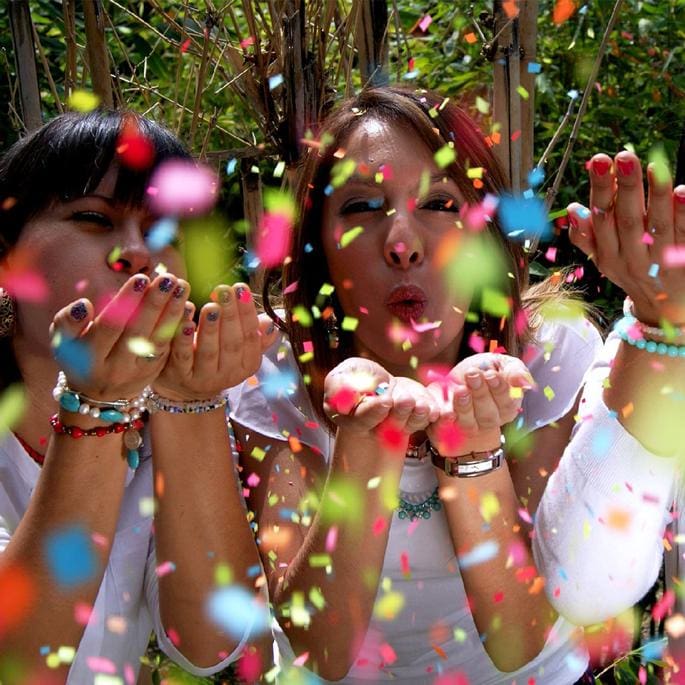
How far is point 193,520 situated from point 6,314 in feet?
1.19

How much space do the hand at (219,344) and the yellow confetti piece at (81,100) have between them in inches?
25.0

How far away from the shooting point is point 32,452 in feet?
4.09

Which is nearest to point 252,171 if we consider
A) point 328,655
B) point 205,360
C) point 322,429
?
point 322,429

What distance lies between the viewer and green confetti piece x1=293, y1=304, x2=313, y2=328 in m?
1.46

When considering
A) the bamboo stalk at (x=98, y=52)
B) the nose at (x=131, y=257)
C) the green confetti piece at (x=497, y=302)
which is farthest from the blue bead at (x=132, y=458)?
the bamboo stalk at (x=98, y=52)

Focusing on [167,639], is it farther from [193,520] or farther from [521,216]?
[521,216]

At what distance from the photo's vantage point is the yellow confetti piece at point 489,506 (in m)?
1.17

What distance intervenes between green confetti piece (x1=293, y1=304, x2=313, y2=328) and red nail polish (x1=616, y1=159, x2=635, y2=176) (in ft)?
2.10

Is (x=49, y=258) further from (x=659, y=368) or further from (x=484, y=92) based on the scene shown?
(x=484, y=92)

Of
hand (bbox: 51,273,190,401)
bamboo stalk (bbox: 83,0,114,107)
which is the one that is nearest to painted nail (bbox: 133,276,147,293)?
hand (bbox: 51,273,190,401)

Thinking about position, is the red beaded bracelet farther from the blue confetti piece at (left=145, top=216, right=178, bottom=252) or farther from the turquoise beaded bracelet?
the turquoise beaded bracelet

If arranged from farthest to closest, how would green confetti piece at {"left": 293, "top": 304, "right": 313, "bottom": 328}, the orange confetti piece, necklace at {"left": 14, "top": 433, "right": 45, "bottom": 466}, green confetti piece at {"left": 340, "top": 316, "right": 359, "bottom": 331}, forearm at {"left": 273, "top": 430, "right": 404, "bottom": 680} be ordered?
the orange confetti piece < green confetti piece at {"left": 293, "top": 304, "right": 313, "bottom": 328} < green confetti piece at {"left": 340, "top": 316, "right": 359, "bottom": 331} < necklace at {"left": 14, "top": 433, "right": 45, "bottom": 466} < forearm at {"left": 273, "top": 430, "right": 404, "bottom": 680}

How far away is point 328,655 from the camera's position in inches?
47.0

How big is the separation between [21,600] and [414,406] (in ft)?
1.58
